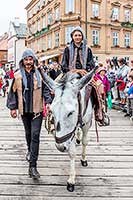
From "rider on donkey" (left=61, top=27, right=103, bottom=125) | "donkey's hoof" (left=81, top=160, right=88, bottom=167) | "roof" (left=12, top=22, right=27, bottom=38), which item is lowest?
"donkey's hoof" (left=81, top=160, right=88, bottom=167)

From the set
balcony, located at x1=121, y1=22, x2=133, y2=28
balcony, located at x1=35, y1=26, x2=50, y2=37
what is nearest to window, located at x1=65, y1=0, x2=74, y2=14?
balcony, located at x1=121, y1=22, x2=133, y2=28

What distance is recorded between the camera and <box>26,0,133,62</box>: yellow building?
3816 cm

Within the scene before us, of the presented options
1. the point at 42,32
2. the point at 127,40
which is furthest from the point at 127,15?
the point at 42,32

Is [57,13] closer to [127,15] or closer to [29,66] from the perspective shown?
[127,15]

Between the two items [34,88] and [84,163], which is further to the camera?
[84,163]

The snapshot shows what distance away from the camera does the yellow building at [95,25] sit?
3816 centimetres

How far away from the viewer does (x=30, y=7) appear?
57625mm

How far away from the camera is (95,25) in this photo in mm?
39375

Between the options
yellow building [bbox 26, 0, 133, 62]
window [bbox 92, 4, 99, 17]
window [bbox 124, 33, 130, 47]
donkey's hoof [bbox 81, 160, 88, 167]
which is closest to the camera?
donkey's hoof [bbox 81, 160, 88, 167]

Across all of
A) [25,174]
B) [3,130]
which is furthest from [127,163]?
[3,130]

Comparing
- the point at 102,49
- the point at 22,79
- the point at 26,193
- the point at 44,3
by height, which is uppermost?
the point at 44,3

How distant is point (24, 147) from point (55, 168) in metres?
1.53

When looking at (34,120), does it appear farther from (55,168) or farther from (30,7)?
(30,7)

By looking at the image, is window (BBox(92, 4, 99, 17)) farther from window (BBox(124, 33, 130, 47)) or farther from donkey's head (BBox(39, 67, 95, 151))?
donkey's head (BBox(39, 67, 95, 151))
